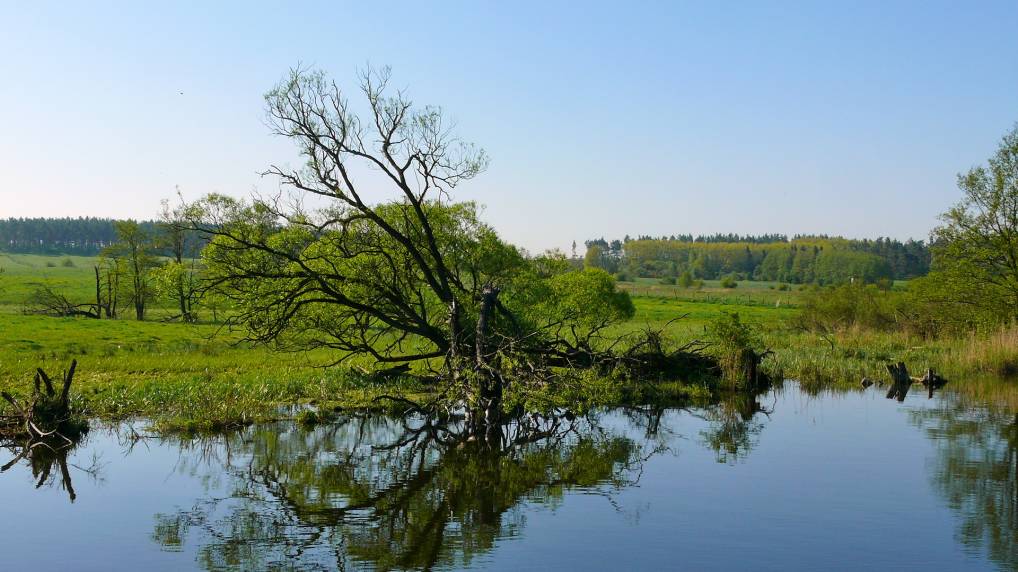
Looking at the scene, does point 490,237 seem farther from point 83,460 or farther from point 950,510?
point 950,510

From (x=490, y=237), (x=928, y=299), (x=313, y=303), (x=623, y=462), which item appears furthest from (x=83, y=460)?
(x=928, y=299)

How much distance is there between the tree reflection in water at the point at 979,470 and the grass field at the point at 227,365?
4.42 m

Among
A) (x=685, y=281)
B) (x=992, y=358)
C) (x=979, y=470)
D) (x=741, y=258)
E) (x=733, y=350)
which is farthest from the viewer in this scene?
(x=741, y=258)

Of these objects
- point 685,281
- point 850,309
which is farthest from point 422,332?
point 685,281

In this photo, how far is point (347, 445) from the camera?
707 inches

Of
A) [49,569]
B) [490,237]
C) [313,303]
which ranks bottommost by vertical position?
[49,569]

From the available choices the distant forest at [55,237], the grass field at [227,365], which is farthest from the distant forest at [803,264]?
the grass field at [227,365]

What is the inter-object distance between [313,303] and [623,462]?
9.71 m

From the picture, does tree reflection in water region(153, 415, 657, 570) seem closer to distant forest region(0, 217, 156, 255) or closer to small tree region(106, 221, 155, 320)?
small tree region(106, 221, 155, 320)

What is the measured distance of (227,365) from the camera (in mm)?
27344

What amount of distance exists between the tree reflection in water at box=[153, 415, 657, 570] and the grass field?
87.7 inches

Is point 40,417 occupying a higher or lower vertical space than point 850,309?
lower

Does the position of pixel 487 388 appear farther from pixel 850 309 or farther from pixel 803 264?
pixel 803 264

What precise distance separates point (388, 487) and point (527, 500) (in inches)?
92.1
